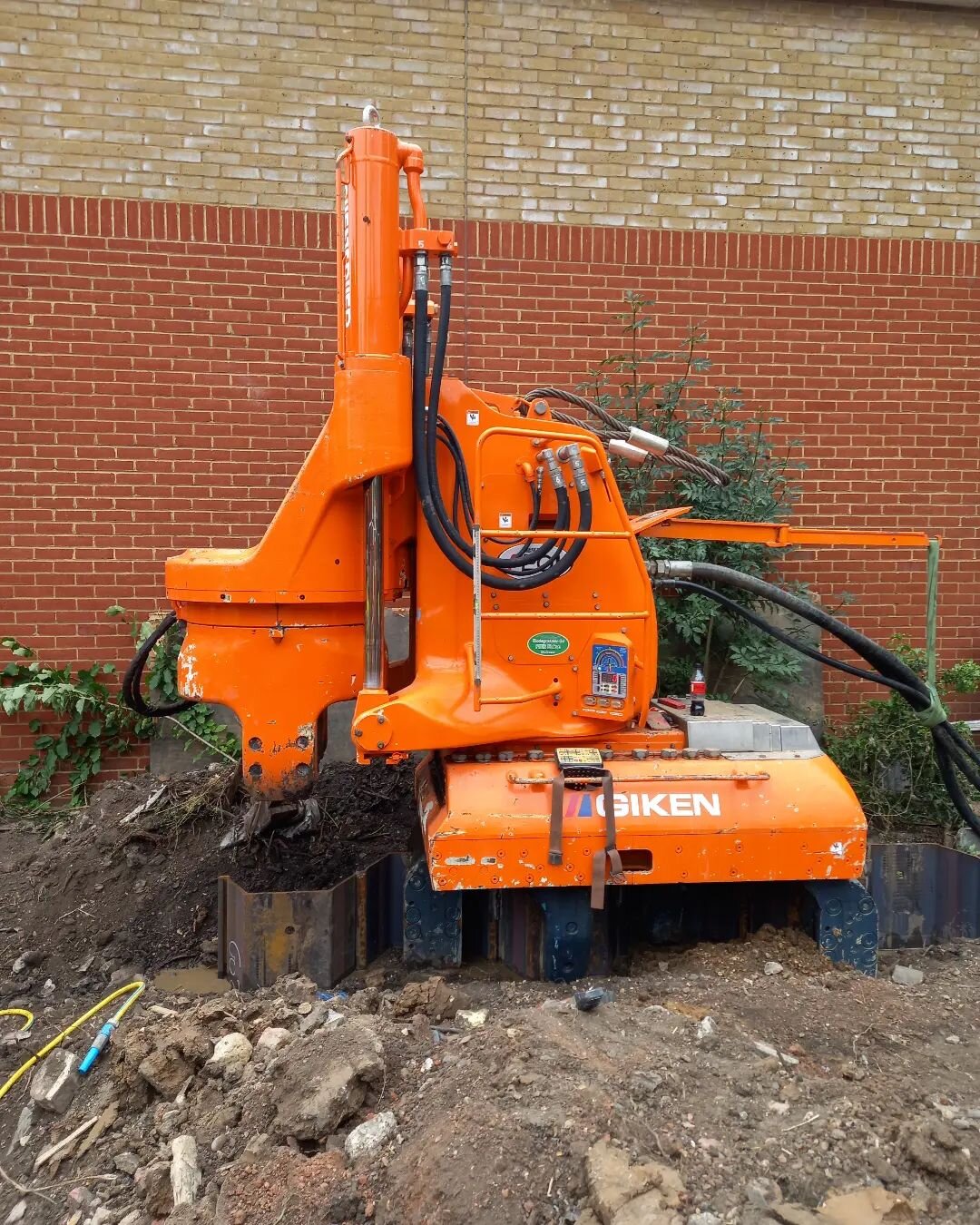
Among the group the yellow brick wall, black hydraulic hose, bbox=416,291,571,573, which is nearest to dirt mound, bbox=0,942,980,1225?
black hydraulic hose, bbox=416,291,571,573

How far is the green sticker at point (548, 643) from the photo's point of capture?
11.5 ft

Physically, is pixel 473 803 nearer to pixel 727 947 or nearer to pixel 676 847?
pixel 676 847

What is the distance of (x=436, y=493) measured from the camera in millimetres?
3293

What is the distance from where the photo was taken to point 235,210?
574 cm

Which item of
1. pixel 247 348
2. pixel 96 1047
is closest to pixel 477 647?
pixel 96 1047

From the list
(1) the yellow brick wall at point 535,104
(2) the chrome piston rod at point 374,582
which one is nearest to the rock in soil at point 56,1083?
(2) the chrome piston rod at point 374,582

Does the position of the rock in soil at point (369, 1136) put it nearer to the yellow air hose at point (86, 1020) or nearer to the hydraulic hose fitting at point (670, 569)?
the yellow air hose at point (86, 1020)

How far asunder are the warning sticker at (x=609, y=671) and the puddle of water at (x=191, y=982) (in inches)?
77.7

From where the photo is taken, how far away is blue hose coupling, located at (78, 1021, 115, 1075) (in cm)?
296

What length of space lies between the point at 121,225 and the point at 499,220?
250 centimetres

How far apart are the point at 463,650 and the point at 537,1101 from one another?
Result: 1.67 metres

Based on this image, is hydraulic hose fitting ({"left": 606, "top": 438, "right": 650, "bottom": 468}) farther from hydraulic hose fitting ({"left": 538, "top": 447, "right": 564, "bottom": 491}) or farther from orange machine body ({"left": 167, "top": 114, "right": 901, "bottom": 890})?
hydraulic hose fitting ({"left": 538, "top": 447, "right": 564, "bottom": 491})

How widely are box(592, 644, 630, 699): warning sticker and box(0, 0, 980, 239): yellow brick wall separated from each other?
3.83 metres

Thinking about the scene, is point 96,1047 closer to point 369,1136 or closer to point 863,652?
point 369,1136
